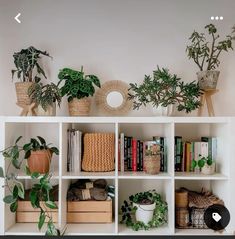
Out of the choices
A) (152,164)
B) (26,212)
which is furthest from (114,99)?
(26,212)

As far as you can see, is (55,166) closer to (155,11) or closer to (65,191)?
(65,191)

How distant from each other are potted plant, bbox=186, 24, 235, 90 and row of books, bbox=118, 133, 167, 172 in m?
0.51

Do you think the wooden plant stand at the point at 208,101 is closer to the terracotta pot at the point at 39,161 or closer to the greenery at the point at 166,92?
Answer: the greenery at the point at 166,92

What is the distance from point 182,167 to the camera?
2219 millimetres

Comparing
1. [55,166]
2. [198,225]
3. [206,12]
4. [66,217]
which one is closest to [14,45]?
[55,166]

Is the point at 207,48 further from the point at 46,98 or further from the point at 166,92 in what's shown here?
the point at 46,98

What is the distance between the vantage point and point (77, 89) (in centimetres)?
212

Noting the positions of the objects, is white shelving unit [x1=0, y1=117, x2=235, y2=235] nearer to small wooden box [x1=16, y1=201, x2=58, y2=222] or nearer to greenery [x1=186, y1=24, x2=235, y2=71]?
small wooden box [x1=16, y1=201, x2=58, y2=222]

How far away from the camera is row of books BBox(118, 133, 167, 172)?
2.19m

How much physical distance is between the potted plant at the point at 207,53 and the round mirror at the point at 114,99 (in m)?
0.58

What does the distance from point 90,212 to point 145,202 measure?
387 millimetres

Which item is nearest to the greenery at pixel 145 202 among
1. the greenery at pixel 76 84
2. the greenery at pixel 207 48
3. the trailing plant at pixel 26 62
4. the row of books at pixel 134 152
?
the row of books at pixel 134 152

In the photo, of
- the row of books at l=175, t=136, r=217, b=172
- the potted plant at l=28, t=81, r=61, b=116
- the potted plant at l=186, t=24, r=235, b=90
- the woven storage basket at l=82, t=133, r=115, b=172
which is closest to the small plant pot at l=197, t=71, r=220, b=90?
the potted plant at l=186, t=24, r=235, b=90

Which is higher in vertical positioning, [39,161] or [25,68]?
[25,68]
